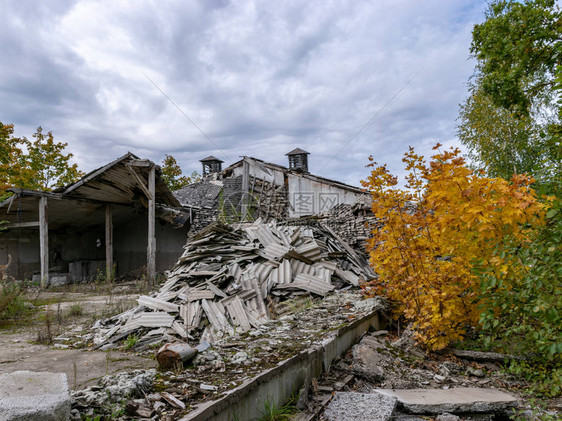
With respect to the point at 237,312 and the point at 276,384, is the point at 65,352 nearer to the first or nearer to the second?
the point at 237,312

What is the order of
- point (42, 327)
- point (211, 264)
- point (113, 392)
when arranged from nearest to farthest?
point (113, 392) < point (42, 327) < point (211, 264)

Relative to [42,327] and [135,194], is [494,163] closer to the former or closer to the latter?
[135,194]

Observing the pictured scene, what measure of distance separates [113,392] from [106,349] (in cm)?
327

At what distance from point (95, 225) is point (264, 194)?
8543 mm

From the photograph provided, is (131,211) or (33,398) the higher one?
(131,211)

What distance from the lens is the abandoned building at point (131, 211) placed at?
12.7m

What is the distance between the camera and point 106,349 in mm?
5406

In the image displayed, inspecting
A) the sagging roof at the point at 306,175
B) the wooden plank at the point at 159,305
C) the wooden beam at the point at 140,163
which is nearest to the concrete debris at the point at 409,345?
the wooden plank at the point at 159,305

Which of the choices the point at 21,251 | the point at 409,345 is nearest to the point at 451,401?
the point at 409,345

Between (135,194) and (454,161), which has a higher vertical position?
(135,194)

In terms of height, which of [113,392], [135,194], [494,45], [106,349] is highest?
[494,45]

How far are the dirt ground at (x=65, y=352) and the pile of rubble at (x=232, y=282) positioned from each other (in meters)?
0.62

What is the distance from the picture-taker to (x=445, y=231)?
15.0 feet

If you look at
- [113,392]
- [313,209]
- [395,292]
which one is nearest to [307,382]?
[113,392]
